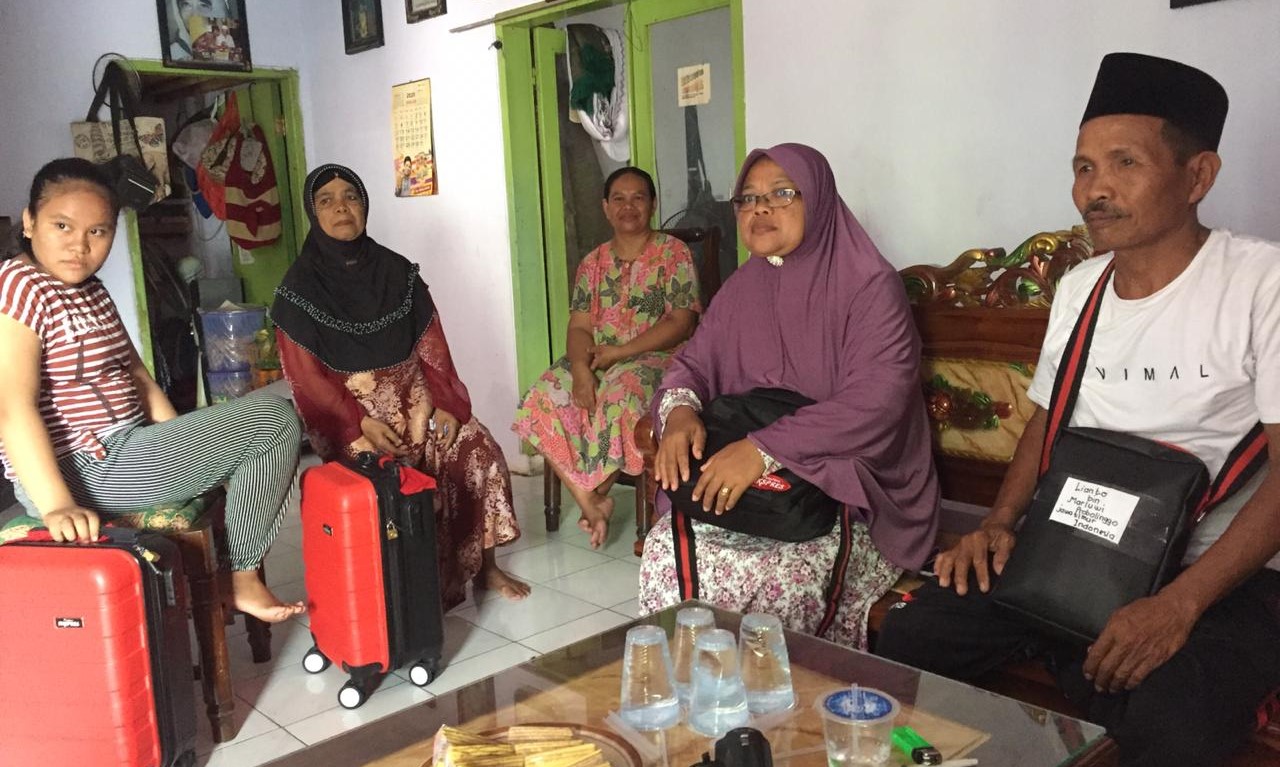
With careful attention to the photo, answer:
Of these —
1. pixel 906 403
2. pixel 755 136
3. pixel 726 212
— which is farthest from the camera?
pixel 726 212

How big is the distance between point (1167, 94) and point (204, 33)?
A: 4.38m

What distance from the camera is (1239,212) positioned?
221cm

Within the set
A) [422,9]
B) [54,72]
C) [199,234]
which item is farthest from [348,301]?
[199,234]

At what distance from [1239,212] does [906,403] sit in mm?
902

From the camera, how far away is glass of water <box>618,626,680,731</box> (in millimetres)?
1411

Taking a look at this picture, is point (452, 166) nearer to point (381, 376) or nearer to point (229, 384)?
point (229, 384)

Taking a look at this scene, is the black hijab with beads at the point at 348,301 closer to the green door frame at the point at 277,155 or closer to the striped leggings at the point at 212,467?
the striped leggings at the point at 212,467

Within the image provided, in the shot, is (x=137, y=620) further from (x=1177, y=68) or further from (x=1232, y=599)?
(x=1177, y=68)

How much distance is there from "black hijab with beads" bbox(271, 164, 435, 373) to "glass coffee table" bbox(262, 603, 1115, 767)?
136cm

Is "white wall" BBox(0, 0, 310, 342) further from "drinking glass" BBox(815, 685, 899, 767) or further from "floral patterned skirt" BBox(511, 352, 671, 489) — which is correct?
"drinking glass" BBox(815, 685, 899, 767)

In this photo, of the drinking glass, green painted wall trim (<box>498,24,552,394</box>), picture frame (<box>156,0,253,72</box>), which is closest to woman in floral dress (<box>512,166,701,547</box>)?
green painted wall trim (<box>498,24,552,394</box>)

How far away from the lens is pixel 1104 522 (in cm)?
150

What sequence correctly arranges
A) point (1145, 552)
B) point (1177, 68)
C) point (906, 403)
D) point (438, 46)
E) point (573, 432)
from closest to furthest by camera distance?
1. point (1145, 552)
2. point (1177, 68)
3. point (906, 403)
4. point (573, 432)
5. point (438, 46)

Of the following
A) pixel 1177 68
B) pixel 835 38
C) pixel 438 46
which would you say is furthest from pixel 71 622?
pixel 438 46
